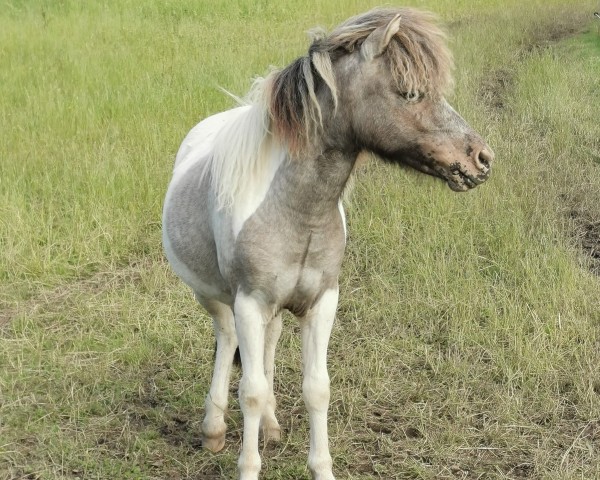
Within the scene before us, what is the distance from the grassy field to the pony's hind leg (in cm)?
10

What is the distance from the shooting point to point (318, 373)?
337 centimetres

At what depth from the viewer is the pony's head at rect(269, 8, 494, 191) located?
291 cm

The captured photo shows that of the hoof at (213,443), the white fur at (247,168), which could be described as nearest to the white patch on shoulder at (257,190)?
the white fur at (247,168)

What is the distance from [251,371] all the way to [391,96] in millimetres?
1185

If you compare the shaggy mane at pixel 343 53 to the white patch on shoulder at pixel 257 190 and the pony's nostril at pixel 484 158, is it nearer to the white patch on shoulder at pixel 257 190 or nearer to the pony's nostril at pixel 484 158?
the white patch on shoulder at pixel 257 190

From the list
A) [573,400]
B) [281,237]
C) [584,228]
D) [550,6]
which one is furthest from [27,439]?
[550,6]

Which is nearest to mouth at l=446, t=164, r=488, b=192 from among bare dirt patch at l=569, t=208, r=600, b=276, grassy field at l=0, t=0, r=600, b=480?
grassy field at l=0, t=0, r=600, b=480

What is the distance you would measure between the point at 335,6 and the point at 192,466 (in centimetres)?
1127

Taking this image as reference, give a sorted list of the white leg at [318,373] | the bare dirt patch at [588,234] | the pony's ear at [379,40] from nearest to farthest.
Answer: the pony's ear at [379,40], the white leg at [318,373], the bare dirt patch at [588,234]

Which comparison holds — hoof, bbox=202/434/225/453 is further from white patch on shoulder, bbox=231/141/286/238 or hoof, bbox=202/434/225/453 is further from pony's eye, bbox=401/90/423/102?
pony's eye, bbox=401/90/423/102

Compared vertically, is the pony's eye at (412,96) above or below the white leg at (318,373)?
above

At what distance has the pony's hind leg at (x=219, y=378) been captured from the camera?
393 cm

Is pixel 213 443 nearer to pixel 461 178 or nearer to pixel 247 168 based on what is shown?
pixel 247 168

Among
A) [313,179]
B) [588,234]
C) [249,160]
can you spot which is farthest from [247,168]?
[588,234]
